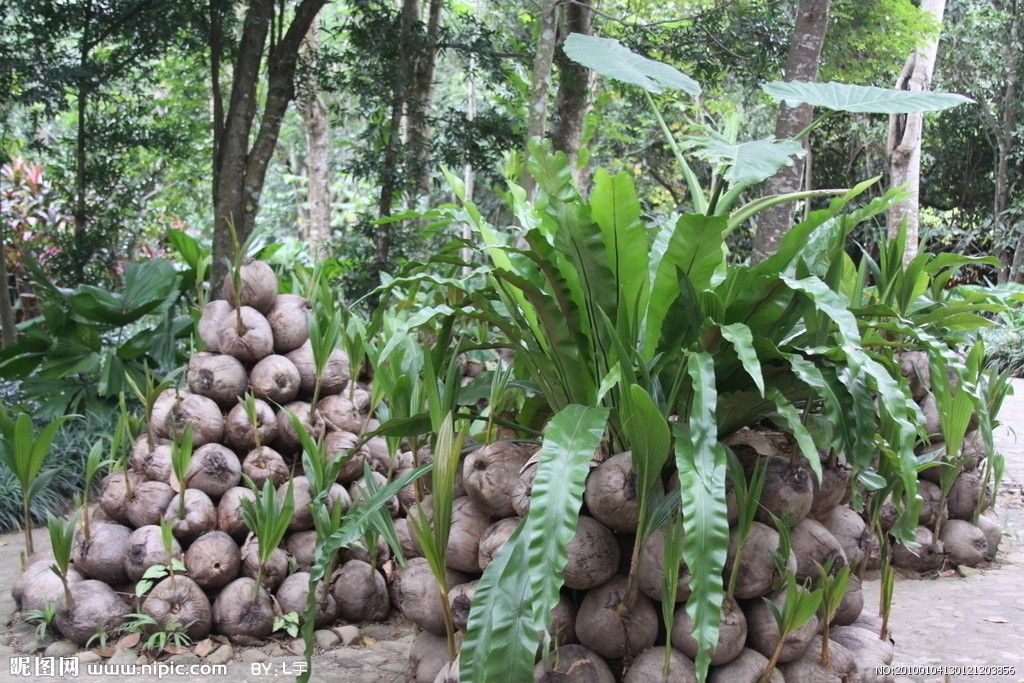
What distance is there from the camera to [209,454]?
3.40m

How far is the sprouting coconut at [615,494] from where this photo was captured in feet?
6.81

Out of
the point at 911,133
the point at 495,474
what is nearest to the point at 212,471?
the point at 495,474

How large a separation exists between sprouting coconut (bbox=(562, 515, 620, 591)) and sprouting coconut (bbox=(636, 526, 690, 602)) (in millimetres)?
67

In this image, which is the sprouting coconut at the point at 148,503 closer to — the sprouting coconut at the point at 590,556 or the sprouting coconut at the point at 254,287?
the sprouting coconut at the point at 254,287

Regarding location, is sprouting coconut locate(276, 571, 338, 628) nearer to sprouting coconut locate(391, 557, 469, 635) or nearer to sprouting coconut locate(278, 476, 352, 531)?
sprouting coconut locate(278, 476, 352, 531)

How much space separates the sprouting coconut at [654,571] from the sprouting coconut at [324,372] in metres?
1.99

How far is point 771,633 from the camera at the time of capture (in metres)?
2.13

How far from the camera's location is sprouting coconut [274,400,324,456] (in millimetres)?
3586

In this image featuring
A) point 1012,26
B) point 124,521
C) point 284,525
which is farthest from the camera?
point 1012,26

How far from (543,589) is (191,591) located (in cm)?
184

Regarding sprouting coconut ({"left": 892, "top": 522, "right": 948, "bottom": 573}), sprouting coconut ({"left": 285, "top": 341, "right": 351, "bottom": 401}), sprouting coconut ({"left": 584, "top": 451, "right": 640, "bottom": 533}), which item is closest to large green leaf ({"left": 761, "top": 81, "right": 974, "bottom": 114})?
sprouting coconut ({"left": 584, "top": 451, "right": 640, "bottom": 533})

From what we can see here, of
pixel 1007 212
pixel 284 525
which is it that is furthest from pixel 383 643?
pixel 1007 212

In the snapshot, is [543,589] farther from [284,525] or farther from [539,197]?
[284,525]

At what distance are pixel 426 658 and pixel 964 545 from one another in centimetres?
288
